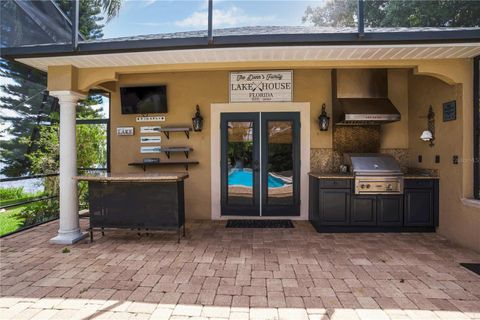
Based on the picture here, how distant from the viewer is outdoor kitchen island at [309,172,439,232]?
4.51m

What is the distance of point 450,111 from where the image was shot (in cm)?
412

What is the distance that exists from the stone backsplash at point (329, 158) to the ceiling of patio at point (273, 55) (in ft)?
6.27

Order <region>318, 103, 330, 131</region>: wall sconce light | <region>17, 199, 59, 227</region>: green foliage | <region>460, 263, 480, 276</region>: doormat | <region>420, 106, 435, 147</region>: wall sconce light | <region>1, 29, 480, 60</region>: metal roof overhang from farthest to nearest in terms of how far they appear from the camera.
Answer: <region>17, 199, 59, 227</region>: green foliage → <region>318, 103, 330, 131</region>: wall sconce light → <region>420, 106, 435, 147</region>: wall sconce light → <region>1, 29, 480, 60</region>: metal roof overhang → <region>460, 263, 480, 276</region>: doormat

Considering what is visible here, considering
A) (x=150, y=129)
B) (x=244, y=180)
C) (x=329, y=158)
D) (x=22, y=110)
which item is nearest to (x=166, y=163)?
(x=150, y=129)

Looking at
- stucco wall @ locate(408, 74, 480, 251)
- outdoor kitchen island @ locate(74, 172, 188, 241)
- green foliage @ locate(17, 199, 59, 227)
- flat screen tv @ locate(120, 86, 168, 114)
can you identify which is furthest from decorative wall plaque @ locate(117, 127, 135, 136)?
stucco wall @ locate(408, 74, 480, 251)

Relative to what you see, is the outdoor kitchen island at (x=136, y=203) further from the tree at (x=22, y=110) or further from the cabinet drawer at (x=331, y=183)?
the tree at (x=22, y=110)

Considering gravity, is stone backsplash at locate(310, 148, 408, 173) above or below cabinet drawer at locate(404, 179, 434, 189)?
above

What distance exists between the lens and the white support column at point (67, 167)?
418 centimetres

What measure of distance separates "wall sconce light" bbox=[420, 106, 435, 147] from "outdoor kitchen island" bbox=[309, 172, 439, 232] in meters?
0.57

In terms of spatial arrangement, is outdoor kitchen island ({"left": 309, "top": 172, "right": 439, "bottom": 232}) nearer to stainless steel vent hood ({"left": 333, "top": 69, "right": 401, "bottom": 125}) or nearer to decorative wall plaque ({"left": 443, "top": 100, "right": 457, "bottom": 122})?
decorative wall plaque ({"left": 443, "top": 100, "right": 457, "bottom": 122})

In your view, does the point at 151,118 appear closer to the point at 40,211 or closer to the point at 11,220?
the point at 40,211

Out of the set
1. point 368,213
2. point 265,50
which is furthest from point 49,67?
point 368,213

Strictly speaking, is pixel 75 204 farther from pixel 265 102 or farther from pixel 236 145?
pixel 265 102

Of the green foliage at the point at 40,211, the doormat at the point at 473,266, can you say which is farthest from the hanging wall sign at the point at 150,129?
the doormat at the point at 473,266
